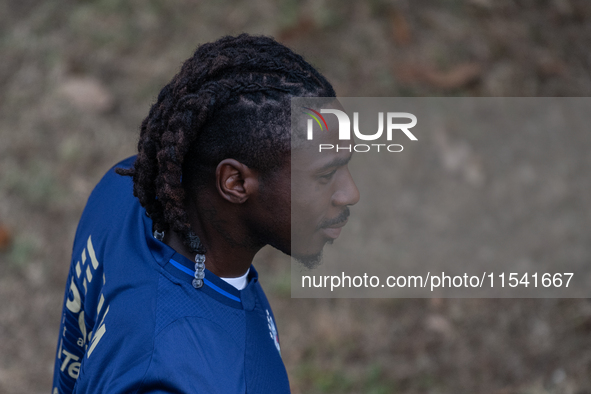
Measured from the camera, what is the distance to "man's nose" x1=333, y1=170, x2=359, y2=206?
73.9 inches

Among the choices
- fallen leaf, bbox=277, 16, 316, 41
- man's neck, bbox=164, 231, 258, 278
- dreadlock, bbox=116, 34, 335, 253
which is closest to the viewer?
dreadlock, bbox=116, 34, 335, 253

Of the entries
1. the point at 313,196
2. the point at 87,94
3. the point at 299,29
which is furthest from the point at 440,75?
the point at 313,196

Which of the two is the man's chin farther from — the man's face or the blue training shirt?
the blue training shirt

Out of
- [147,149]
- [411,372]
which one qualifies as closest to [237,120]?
[147,149]

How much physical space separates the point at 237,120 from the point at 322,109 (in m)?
0.27

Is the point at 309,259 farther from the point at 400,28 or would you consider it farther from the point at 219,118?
the point at 400,28

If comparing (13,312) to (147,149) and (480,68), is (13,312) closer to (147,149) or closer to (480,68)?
(147,149)

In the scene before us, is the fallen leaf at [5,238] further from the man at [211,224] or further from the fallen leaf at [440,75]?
the fallen leaf at [440,75]

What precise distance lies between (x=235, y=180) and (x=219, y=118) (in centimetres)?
19

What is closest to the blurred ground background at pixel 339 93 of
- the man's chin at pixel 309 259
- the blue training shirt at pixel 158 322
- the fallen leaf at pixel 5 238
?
the fallen leaf at pixel 5 238

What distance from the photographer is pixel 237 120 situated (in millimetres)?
1729

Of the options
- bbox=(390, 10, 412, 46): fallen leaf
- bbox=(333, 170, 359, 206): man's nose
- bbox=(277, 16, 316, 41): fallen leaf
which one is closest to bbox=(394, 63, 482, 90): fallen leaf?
bbox=(390, 10, 412, 46): fallen leaf

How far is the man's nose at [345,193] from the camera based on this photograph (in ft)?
6.15

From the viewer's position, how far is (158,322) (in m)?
1.65
